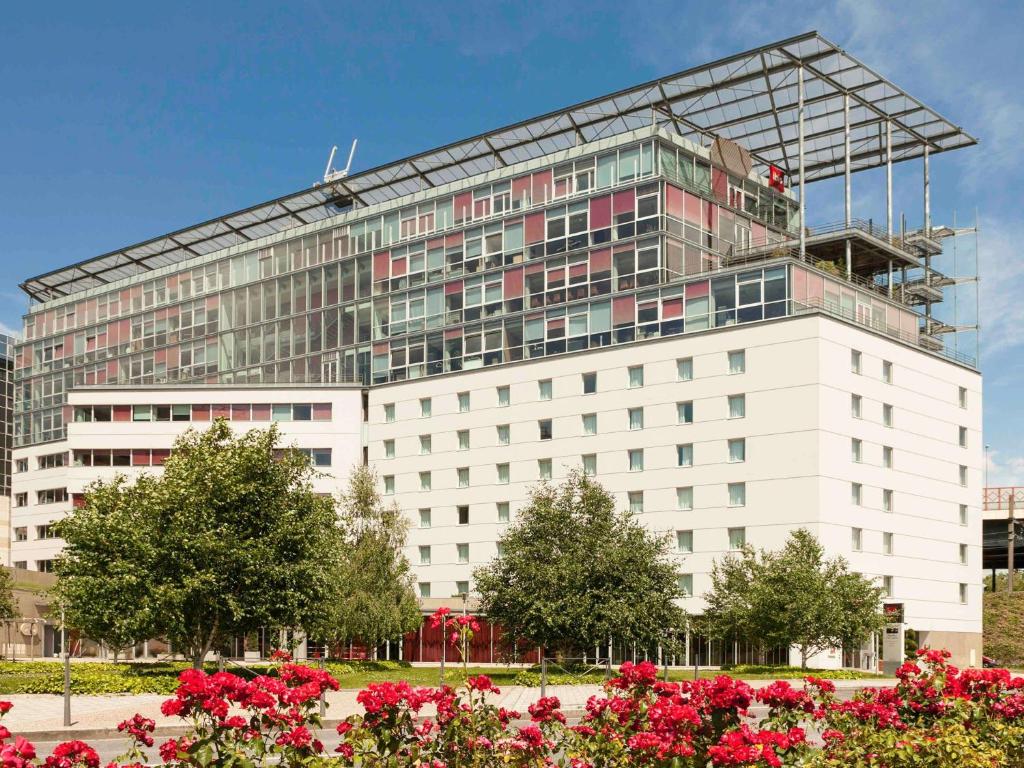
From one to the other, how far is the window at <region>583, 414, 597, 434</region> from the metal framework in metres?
16.7

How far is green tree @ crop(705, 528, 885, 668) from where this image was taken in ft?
191

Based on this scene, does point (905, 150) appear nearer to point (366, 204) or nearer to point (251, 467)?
point (366, 204)

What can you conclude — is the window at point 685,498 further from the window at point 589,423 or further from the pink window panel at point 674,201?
the pink window panel at point 674,201

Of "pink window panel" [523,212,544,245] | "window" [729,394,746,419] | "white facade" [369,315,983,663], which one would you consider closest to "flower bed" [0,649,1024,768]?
"white facade" [369,315,983,663]

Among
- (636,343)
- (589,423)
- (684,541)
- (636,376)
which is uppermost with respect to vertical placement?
(636,343)

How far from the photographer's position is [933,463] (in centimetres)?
7325

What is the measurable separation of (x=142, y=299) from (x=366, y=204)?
23348 millimetres

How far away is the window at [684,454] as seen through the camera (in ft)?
232

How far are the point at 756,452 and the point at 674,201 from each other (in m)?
15.5

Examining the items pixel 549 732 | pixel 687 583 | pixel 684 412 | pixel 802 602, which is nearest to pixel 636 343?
pixel 684 412

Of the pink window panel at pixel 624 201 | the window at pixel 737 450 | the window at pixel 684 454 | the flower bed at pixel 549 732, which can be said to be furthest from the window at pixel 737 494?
the flower bed at pixel 549 732

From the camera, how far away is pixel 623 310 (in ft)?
244

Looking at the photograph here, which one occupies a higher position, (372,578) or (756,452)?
(756,452)

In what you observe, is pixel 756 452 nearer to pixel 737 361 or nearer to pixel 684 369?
pixel 737 361
